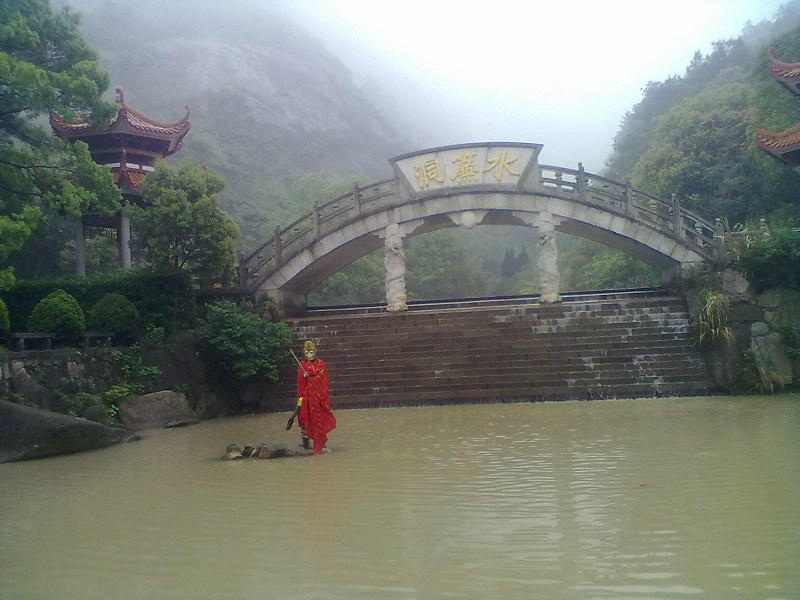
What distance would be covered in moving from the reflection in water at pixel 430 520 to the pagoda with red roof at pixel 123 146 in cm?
1166

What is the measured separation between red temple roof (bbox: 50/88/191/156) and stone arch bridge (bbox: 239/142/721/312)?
4.40m

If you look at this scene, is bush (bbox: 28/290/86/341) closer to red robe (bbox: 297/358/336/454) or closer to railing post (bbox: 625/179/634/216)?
red robe (bbox: 297/358/336/454)

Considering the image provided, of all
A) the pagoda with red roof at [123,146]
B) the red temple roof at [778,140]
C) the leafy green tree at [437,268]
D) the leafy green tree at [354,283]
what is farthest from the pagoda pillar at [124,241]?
the leafy green tree at [437,268]

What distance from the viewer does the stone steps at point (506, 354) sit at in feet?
40.4

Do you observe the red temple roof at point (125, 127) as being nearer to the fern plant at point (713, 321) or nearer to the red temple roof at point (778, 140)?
the fern plant at point (713, 321)

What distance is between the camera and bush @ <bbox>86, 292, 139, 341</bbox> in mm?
11797

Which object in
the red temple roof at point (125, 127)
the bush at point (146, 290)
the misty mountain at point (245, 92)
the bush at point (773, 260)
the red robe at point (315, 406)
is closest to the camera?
the red robe at point (315, 406)

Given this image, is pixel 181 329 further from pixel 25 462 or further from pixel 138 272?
pixel 25 462

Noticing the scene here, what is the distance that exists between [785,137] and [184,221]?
12512mm

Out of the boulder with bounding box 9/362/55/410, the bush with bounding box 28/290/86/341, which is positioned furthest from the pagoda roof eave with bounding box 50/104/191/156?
the boulder with bounding box 9/362/55/410

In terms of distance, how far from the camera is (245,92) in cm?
6481

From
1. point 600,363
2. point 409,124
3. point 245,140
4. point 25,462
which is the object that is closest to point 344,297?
point 600,363

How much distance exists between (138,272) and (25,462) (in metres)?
6.63

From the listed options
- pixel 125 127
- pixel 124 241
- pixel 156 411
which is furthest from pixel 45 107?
pixel 124 241
